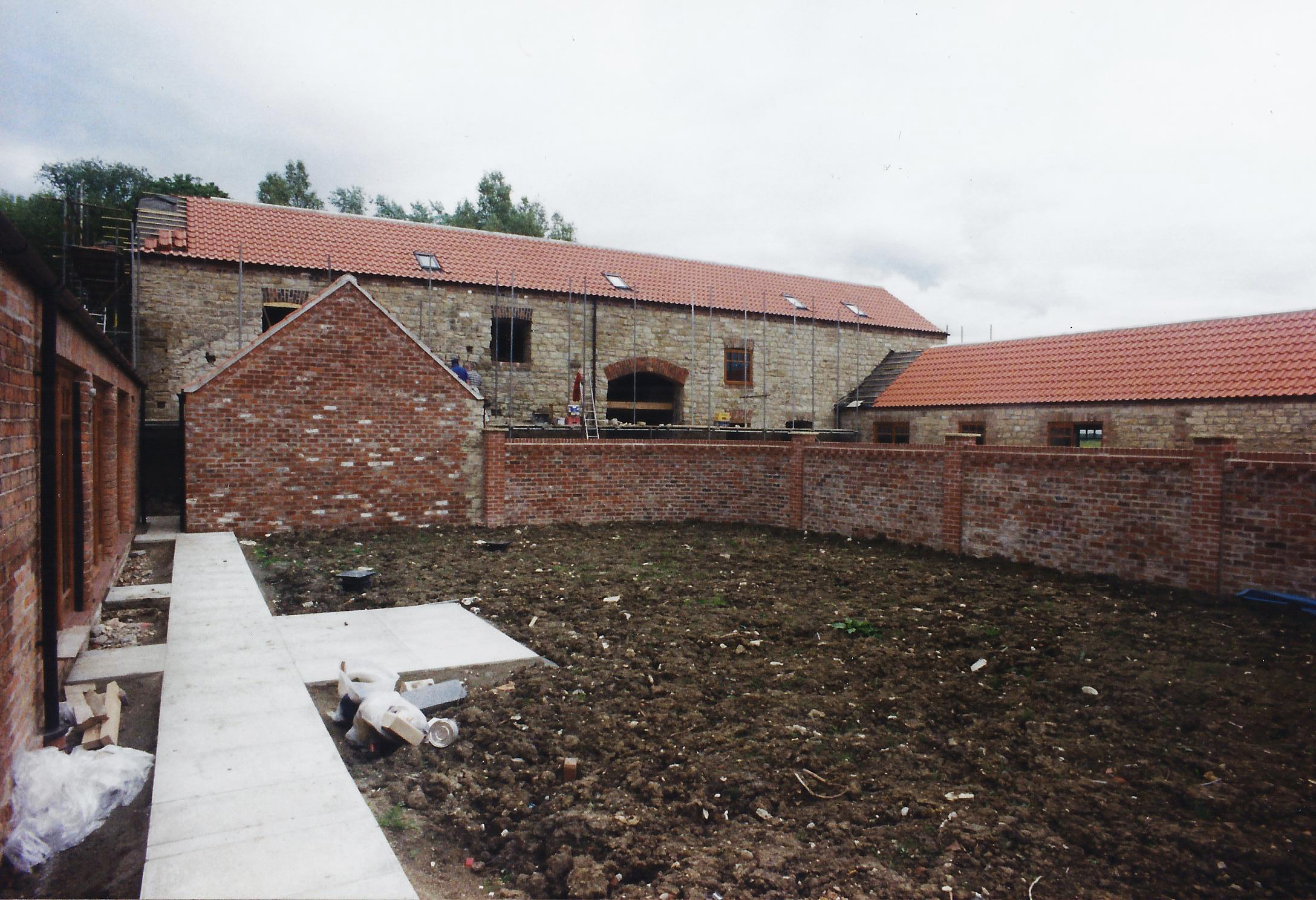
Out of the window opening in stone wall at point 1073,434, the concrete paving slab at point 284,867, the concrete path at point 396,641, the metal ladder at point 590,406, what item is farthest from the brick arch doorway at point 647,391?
the concrete paving slab at point 284,867

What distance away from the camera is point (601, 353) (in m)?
20.8

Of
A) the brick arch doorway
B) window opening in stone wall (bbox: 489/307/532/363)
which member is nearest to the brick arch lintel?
the brick arch doorway

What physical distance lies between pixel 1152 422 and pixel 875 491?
327 inches

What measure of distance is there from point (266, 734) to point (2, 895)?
1359mm

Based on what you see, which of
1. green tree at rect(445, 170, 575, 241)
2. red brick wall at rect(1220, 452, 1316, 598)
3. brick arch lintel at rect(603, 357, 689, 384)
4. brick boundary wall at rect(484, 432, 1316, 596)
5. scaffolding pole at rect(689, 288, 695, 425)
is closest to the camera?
red brick wall at rect(1220, 452, 1316, 598)

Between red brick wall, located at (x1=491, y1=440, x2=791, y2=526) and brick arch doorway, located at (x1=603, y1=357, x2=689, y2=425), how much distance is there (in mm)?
7162

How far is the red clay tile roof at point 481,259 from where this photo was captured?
17375 mm

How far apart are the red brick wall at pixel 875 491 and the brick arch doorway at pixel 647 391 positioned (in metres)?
9.02

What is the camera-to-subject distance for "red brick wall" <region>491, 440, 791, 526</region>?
13219 mm

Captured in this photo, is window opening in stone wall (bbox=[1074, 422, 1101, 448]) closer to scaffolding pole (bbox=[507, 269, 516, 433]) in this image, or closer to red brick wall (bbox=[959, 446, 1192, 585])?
red brick wall (bbox=[959, 446, 1192, 585])

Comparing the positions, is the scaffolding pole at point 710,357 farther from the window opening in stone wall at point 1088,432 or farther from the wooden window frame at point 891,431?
the window opening in stone wall at point 1088,432

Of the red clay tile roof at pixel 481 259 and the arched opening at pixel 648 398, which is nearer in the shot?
the red clay tile roof at pixel 481 259

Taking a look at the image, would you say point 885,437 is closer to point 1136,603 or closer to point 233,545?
point 1136,603

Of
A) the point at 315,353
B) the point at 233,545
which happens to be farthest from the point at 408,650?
the point at 315,353
